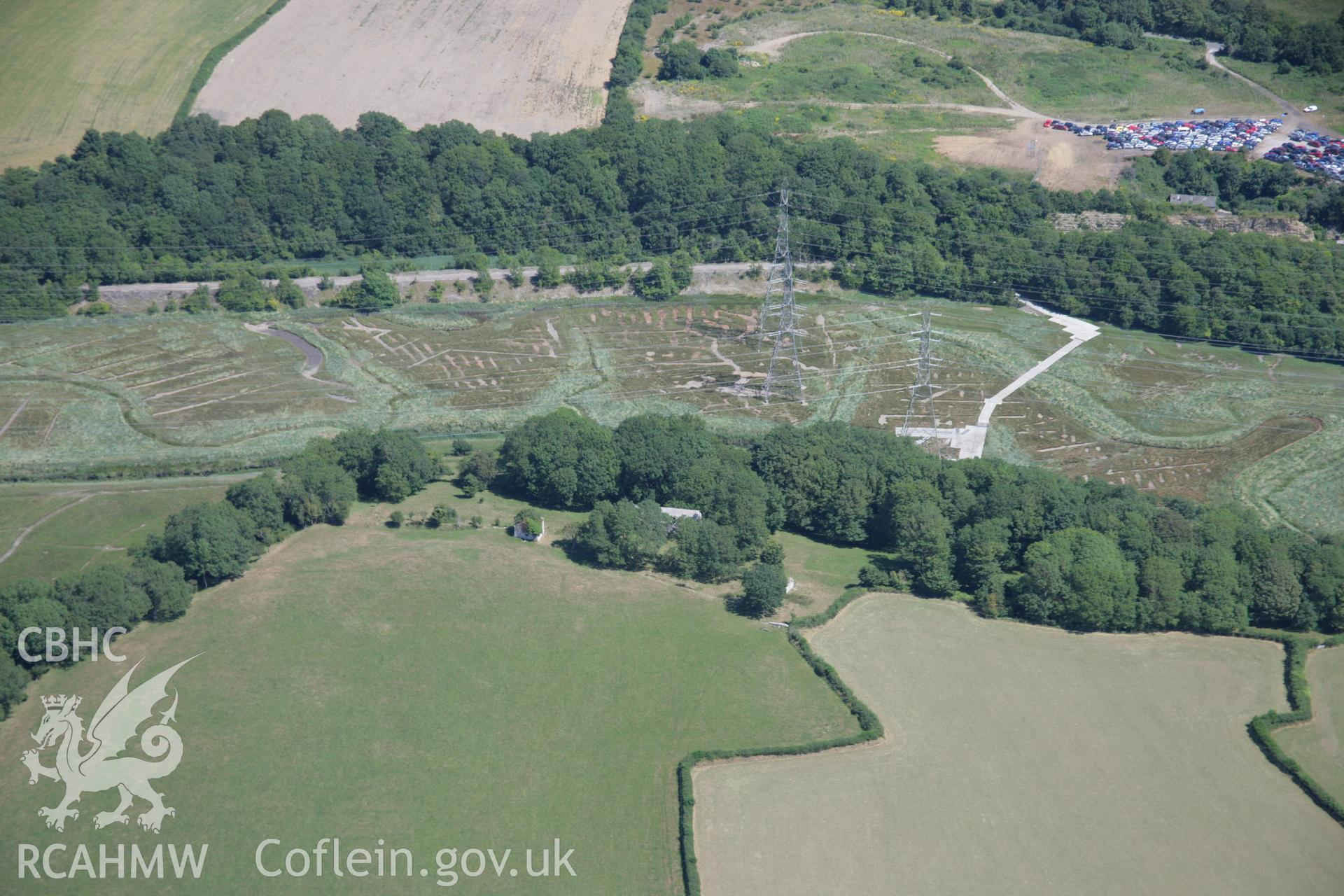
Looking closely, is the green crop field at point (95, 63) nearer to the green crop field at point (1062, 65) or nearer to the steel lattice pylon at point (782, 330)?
the green crop field at point (1062, 65)

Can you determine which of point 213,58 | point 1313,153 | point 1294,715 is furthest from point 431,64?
point 1294,715

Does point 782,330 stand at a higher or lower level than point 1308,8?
lower

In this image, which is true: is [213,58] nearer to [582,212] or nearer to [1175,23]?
[582,212]

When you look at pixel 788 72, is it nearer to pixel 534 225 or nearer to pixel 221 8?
pixel 534 225

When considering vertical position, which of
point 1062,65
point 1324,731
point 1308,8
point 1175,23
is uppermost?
point 1308,8

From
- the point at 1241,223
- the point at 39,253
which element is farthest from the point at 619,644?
Result: the point at 1241,223

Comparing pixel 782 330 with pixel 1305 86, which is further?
pixel 1305 86

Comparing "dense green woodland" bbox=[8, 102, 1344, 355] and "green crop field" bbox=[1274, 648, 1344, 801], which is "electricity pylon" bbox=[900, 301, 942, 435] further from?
"green crop field" bbox=[1274, 648, 1344, 801]

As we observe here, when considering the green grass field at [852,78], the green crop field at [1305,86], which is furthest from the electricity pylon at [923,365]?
the green crop field at [1305,86]
